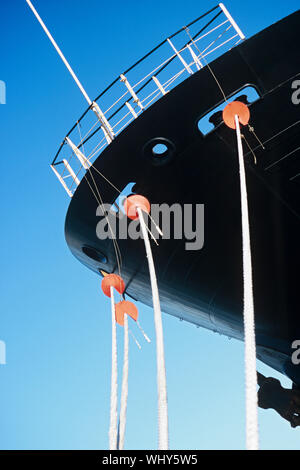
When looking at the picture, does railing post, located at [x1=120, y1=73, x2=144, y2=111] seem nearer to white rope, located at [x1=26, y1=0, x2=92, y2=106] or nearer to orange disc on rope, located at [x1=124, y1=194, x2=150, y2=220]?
white rope, located at [x1=26, y1=0, x2=92, y2=106]

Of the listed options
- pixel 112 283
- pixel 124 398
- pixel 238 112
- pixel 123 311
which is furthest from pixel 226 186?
pixel 124 398

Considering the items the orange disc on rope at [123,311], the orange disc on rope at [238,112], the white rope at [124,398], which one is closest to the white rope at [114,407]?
the white rope at [124,398]

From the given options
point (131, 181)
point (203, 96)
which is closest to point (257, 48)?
point (203, 96)

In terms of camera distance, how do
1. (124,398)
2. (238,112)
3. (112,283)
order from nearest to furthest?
(124,398), (238,112), (112,283)

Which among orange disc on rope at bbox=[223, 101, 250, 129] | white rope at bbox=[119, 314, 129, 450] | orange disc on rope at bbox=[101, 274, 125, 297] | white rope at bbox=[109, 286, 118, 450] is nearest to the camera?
white rope at bbox=[109, 286, 118, 450]

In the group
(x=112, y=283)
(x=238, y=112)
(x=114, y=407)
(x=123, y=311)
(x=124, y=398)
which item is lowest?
(x=114, y=407)

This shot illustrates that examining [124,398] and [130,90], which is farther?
[130,90]

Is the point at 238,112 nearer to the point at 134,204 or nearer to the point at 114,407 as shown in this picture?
the point at 134,204

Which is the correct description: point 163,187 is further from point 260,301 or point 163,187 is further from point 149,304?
point 149,304

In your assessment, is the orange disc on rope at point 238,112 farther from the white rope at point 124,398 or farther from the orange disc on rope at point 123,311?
the white rope at point 124,398

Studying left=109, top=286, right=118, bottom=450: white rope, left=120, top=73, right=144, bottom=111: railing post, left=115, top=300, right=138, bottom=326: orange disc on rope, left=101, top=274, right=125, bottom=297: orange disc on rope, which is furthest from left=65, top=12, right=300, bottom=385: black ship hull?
left=109, top=286, right=118, bottom=450: white rope

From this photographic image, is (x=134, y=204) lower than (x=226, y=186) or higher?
lower

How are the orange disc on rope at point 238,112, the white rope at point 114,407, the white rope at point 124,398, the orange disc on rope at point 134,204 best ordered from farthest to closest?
the orange disc on rope at point 134,204
the orange disc on rope at point 238,112
the white rope at point 124,398
the white rope at point 114,407

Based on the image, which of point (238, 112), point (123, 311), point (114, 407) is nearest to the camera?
point (114, 407)
